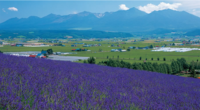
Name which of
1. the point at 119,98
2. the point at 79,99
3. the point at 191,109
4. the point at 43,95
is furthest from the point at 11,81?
the point at 191,109

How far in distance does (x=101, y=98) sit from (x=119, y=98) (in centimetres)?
49

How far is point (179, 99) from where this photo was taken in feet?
17.6

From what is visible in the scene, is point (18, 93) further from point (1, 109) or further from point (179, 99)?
point (179, 99)

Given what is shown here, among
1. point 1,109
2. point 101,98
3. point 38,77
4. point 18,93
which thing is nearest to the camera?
point 1,109

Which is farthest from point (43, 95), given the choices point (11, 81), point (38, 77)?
point (38, 77)

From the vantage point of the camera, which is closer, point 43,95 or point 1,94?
point 1,94

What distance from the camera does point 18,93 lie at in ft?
12.0

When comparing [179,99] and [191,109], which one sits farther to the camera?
[179,99]

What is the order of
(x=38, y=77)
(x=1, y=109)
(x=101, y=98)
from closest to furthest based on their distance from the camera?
(x=1, y=109), (x=101, y=98), (x=38, y=77)

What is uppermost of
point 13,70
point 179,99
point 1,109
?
point 13,70

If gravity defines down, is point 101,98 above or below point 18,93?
below

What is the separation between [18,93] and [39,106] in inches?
28.7

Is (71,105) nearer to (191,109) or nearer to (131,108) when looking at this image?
(131,108)

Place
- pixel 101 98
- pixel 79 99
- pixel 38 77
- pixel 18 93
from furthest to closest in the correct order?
pixel 38 77 < pixel 101 98 < pixel 79 99 < pixel 18 93
